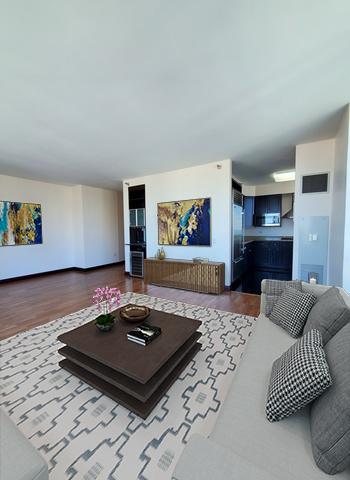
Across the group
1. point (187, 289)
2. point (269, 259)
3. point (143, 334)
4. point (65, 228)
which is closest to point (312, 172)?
point (187, 289)

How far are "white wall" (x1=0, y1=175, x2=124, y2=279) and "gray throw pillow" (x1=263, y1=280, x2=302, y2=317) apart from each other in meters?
5.60

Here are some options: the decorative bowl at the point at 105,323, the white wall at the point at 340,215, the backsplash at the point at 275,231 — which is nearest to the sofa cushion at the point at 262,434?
the decorative bowl at the point at 105,323

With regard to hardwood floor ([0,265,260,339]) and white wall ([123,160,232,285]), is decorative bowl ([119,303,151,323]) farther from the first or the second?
white wall ([123,160,232,285])

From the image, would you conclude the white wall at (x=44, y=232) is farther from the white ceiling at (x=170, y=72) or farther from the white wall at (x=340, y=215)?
the white wall at (x=340, y=215)

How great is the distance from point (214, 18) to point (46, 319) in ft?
12.3

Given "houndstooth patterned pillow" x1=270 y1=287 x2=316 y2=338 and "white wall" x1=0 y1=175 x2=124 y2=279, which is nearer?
"houndstooth patterned pillow" x1=270 y1=287 x2=316 y2=338

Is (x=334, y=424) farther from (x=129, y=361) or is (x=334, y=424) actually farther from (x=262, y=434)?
(x=129, y=361)

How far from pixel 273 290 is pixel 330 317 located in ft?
2.77

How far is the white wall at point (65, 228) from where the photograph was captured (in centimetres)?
534

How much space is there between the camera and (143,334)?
1.80 metres

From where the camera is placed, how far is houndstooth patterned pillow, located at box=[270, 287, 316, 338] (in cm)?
179

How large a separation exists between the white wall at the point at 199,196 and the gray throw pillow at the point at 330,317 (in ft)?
9.09

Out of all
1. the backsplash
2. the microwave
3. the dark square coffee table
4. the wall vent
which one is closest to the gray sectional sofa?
the dark square coffee table

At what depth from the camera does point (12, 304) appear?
368 cm
